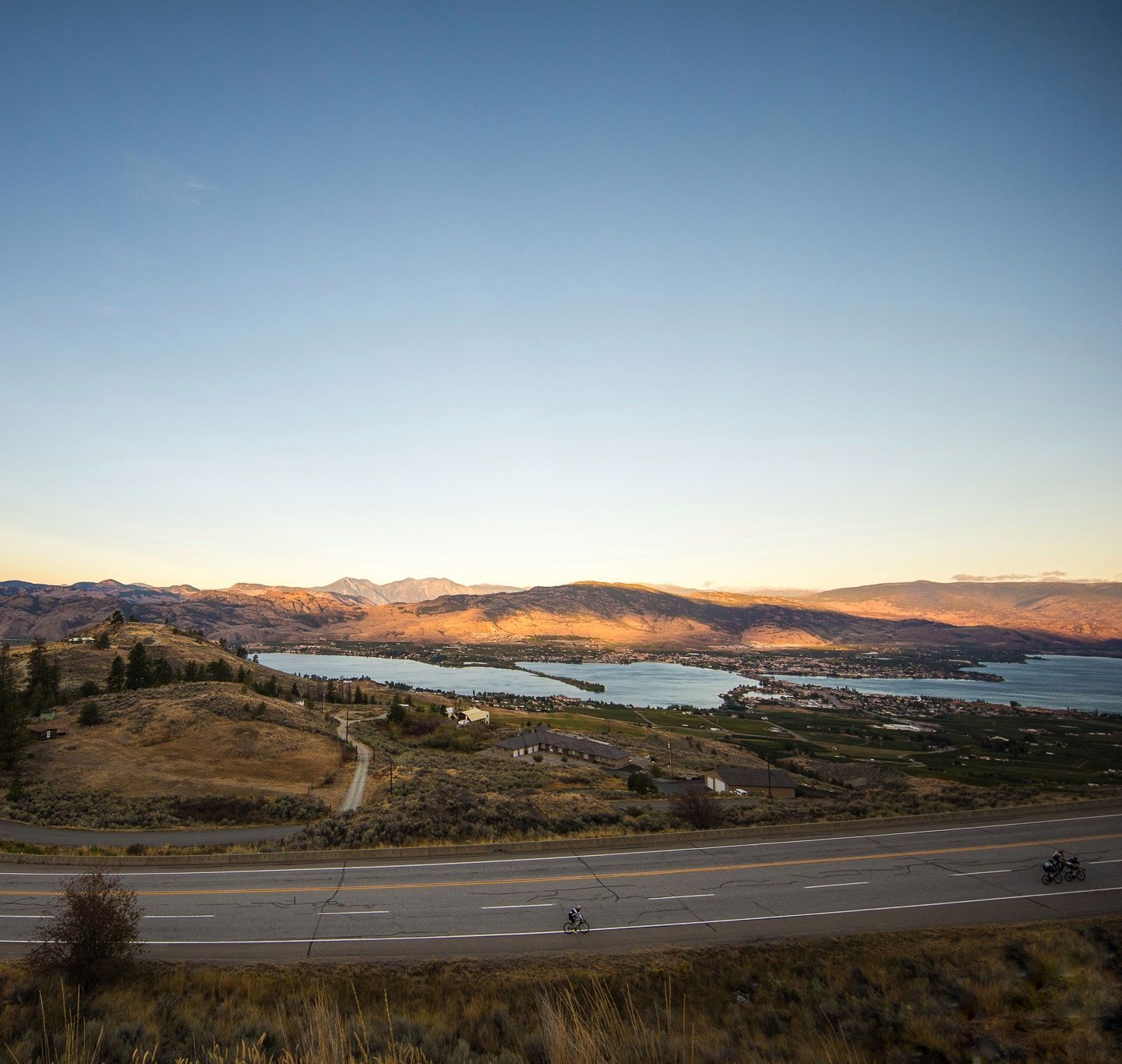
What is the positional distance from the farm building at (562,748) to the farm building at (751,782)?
11430mm

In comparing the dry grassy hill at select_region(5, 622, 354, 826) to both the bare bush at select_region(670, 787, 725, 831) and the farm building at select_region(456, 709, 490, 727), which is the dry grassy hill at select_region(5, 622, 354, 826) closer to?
the farm building at select_region(456, 709, 490, 727)

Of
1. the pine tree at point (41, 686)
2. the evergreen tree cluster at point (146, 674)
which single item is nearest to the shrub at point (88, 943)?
the pine tree at point (41, 686)

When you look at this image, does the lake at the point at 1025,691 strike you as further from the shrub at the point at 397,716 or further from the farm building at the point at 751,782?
the shrub at the point at 397,716

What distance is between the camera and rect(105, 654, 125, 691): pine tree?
193 ft

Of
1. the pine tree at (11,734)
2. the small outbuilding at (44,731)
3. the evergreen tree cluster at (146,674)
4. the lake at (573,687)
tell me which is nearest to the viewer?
the pine tree at (11,734)

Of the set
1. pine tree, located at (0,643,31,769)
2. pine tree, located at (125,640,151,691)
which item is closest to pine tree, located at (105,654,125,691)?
pine tree, located at (125,640,151,691)

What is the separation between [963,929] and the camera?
12.9 metres

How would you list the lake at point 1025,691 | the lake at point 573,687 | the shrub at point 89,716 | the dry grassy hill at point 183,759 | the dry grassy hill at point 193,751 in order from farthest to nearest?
the lake at point 1025,691 < the lake at point 573,687 < the shrub at point 89,716 < the dry grassy hill at point 193,751 < the dry grassy hill at point 183,759

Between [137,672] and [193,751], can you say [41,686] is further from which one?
[193,751]

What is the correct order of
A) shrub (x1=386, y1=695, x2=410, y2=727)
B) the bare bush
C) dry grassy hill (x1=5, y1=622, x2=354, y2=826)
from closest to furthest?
the bare bush
dry grassy hill (x1=5, y1=622, x2=354, y2=826)
shrub (x1=386, y1=695, x2=410, y2=727)

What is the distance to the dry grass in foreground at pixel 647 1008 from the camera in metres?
6.50

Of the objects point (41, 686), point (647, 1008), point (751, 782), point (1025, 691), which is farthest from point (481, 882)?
point (1025, 691)

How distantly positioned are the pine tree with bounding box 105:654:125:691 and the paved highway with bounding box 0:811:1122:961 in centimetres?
4967

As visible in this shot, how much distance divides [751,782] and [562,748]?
22217mm
